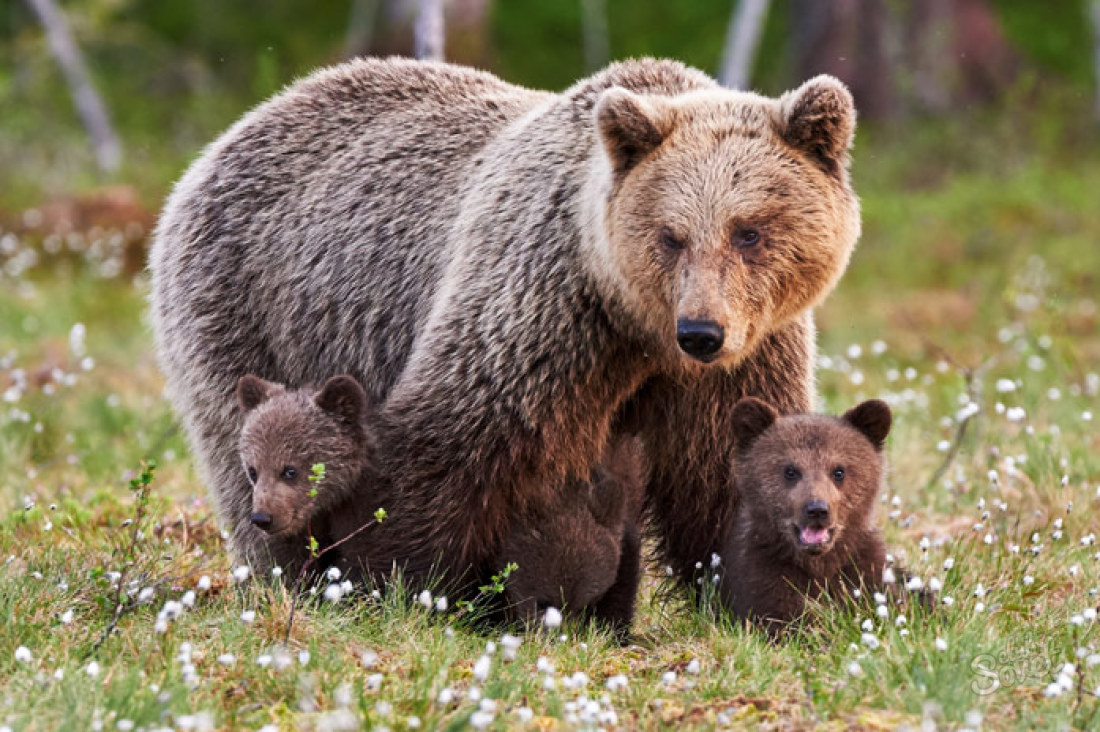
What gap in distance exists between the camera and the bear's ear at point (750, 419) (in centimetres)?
534

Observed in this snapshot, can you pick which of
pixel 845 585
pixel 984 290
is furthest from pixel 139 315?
pixel 845 585

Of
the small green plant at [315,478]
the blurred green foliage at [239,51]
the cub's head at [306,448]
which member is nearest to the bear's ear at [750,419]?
the cub's head at [306,448]

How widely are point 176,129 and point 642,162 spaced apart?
58.0 feet

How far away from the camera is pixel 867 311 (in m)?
14.3

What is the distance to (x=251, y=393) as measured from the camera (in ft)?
19.0

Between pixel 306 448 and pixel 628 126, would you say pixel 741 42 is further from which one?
pixel 306 448

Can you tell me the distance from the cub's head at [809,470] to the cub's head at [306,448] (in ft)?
4.76

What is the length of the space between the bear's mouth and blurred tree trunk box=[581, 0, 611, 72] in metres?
19.9

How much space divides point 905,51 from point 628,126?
2056cm

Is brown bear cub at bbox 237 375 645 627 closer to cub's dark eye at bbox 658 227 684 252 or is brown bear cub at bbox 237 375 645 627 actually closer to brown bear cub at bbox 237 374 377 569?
brown bear cub at bbox 237 374 377 569

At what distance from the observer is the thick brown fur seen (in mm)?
5223

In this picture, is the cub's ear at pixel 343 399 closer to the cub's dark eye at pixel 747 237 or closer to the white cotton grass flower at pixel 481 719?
the cub's dark eye at pixel 747 237

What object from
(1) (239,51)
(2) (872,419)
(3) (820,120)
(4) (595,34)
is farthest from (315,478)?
(1) (239,51)

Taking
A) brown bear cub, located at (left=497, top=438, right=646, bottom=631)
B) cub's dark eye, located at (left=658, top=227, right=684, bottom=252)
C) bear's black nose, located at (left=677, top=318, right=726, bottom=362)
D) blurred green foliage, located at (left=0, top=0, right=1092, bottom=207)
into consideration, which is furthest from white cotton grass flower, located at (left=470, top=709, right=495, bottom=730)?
blurred green foliage, located at (left=0, top=0, right=1092, bottom=207)
